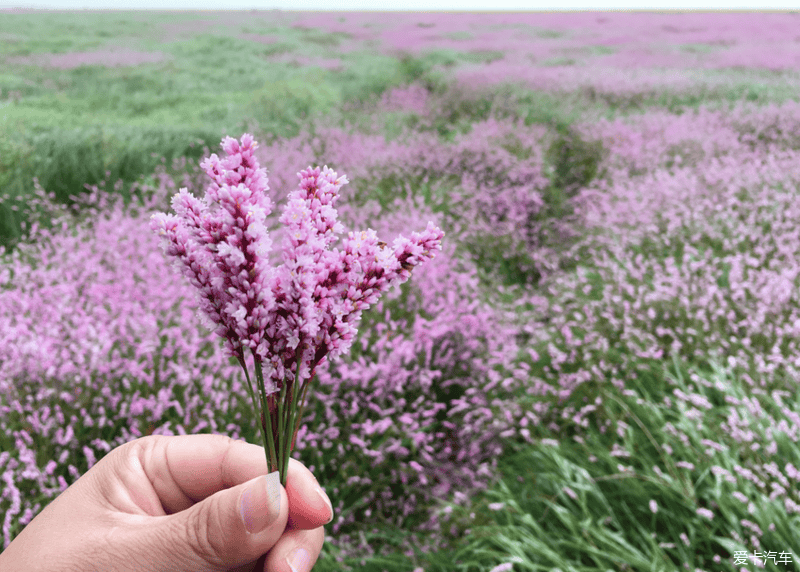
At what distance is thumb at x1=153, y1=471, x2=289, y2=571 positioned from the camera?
37.4 inches

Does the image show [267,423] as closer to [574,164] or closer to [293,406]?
[293,406]

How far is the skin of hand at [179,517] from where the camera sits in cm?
98

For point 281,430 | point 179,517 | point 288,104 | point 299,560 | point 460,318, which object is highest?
point 288,104

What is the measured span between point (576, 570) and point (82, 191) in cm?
488

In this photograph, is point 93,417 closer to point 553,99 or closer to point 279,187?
point 279,187

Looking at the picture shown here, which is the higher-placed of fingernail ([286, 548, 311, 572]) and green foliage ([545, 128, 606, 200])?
green foliage ([545, 128, 606, 200])

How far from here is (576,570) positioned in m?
1.88

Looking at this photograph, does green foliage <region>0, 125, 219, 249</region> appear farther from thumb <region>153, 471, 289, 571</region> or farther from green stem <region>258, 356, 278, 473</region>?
green stem <region>258, 356, 278, 473</region>

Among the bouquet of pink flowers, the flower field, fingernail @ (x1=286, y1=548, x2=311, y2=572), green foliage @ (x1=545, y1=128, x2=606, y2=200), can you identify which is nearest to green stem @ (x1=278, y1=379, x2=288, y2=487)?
the bouquet of pink flowers

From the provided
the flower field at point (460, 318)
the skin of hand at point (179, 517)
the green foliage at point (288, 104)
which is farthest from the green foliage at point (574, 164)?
the skin of hand at point (179, 517)

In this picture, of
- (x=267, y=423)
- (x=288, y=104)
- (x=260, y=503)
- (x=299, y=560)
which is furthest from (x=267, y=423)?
(x=288, y=104)

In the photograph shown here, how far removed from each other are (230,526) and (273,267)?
53 cm

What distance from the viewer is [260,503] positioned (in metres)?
0.95

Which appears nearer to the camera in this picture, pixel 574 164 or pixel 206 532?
pixel 206 532
